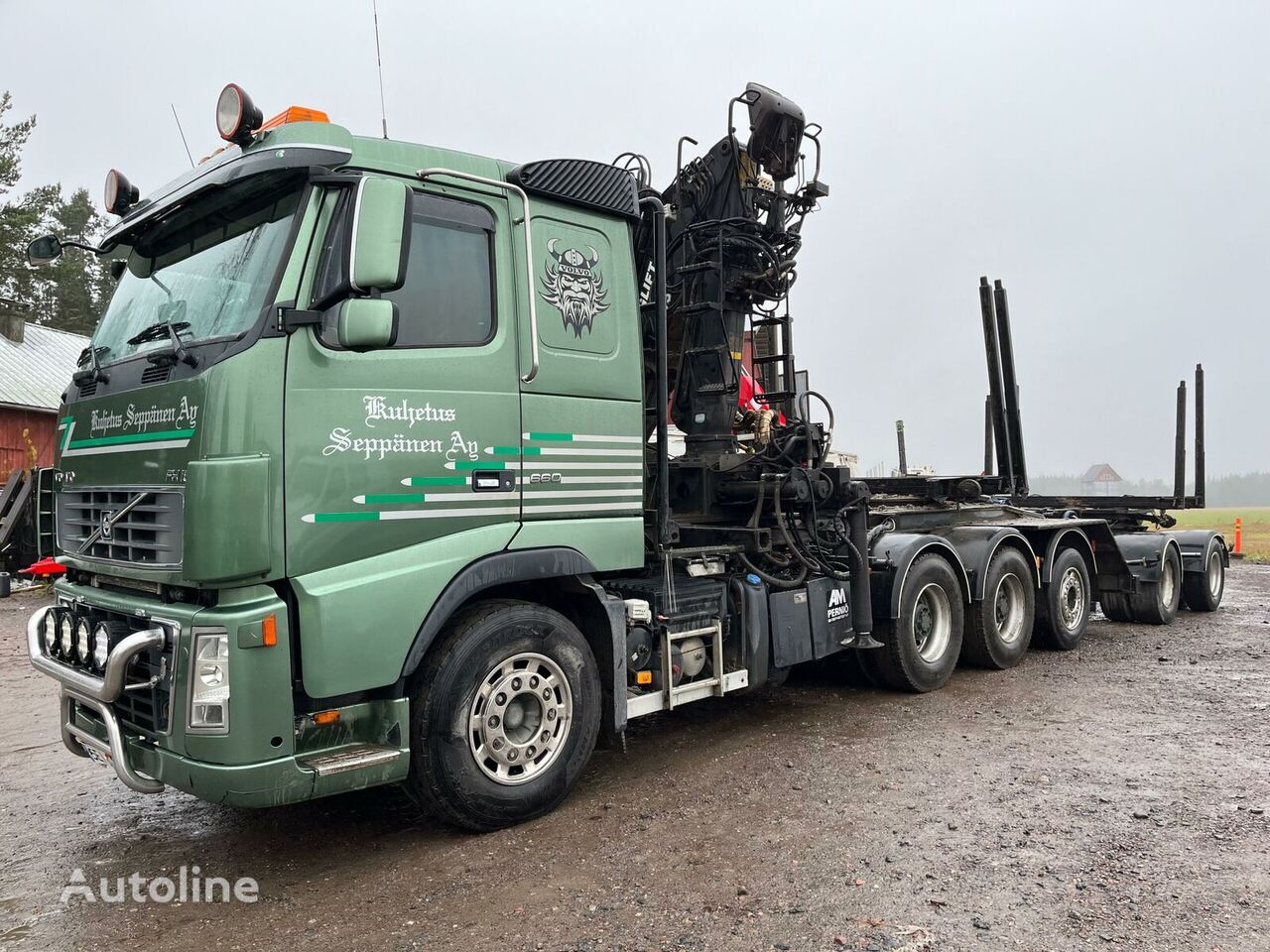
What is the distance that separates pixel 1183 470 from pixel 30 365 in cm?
2604

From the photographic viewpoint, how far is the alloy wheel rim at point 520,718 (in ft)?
13.9

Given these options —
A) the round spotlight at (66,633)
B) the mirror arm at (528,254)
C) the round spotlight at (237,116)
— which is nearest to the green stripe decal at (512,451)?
the mirror arm at (528,254)

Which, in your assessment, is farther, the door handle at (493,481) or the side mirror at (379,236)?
the door handle at (493,481)

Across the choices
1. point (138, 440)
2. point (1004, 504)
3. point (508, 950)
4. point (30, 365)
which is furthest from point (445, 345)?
point (30, 365)

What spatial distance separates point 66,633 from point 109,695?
81 centimetres

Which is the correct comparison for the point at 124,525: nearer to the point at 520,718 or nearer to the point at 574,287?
the point at 520,718

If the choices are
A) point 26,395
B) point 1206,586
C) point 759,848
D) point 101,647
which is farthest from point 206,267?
point 26,395

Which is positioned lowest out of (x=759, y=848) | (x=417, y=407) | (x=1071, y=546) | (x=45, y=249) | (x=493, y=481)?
(x=759, y=848)

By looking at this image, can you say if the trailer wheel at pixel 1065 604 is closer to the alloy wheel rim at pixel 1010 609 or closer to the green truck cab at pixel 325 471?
the alloy wheel rim at pixel 1010 609

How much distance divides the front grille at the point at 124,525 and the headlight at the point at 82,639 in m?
0.31

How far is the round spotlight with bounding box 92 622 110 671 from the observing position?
397cm

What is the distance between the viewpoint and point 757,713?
263 inches

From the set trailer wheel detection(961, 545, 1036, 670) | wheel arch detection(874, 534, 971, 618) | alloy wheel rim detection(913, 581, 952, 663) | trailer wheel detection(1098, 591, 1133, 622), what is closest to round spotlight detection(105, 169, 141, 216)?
wheel arch detection(874, 534, 971, 618)

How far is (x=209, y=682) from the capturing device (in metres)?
3.54
